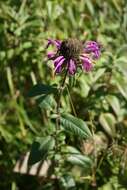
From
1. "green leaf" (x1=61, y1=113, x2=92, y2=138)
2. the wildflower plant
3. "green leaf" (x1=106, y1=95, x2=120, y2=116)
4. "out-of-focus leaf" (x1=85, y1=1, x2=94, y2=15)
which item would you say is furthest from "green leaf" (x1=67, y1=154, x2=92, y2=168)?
"out-of-focus leaf" (x1=85, y1=1, x2=94, y2=15)

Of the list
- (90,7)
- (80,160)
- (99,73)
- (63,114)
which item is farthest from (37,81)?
(63,114)

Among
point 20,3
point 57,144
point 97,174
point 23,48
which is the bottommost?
point 97,174

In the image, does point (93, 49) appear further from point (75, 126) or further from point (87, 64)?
point (75, 126)

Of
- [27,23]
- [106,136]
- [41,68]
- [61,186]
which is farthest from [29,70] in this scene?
[61,186]

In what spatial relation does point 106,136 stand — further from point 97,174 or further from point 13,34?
point 13,34

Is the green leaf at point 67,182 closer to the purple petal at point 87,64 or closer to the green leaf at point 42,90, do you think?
the green leaf at point 42,90

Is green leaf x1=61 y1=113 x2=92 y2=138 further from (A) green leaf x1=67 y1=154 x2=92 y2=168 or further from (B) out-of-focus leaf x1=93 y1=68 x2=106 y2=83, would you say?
(B) out-of-focus leaf x1=93 y1=68 x2=106 y2=83
